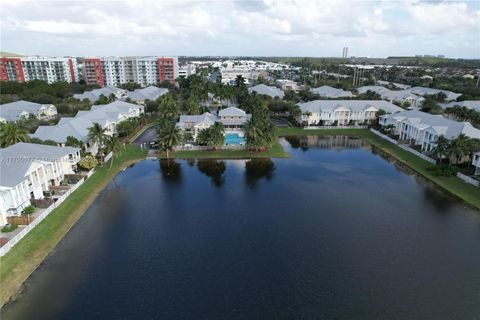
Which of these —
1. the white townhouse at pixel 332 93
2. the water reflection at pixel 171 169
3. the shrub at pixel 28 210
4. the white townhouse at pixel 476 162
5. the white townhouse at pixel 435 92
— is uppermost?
the white townhouse at pixel 435 92

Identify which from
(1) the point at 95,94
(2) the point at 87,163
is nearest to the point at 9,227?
(2) the point at 87,163

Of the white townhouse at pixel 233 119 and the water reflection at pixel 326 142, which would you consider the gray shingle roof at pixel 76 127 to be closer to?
the white townhouse at pixel 233 119

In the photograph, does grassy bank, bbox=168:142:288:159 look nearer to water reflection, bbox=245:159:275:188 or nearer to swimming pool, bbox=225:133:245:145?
water reflection, bbox=245:159:275:188

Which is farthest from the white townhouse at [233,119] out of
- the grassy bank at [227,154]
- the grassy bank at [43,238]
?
the grassy bank at [43,238]

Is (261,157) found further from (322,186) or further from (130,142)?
(130,142)

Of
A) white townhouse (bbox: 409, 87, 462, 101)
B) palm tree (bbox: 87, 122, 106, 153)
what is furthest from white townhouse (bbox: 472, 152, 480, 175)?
white townhouse (bbox: 409, 87, 462, 101)

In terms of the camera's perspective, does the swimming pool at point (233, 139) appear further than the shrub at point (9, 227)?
Yes
